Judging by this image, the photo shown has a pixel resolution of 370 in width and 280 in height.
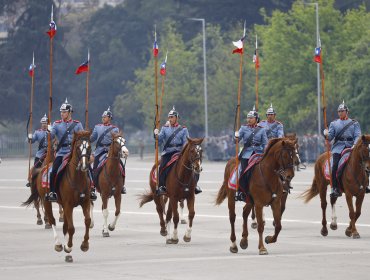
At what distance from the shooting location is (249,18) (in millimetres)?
110625

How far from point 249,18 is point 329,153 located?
3306 inches

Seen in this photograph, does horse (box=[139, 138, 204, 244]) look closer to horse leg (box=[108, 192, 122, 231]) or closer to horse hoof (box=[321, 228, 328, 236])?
horse leg (box=[108, 192, 122, 231])

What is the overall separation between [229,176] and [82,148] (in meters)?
3.40

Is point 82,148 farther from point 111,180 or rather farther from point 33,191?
point 111,180

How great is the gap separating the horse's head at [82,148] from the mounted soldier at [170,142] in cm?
418

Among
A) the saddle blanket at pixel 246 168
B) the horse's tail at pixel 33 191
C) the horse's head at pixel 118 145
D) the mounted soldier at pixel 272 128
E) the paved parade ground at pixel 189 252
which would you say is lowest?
Result: the paved parade ground at pixel 189 252

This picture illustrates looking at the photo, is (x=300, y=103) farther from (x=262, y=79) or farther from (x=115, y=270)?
(x=115, y=270)

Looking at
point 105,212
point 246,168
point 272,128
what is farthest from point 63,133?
point 272,128

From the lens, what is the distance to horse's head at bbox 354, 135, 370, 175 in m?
25.6

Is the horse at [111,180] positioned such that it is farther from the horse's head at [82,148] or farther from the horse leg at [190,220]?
the horse's head at [82,148]

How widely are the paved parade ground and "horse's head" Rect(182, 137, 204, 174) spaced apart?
1349 mm

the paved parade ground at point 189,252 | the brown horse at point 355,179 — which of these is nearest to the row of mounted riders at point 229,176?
the brown horse at point 355,179

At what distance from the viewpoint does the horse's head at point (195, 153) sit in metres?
24.6

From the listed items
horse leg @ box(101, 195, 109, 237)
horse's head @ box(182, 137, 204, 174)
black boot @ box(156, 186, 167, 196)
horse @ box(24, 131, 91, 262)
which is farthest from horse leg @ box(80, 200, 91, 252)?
horse leg @ box(101, 195, 109, 237)
